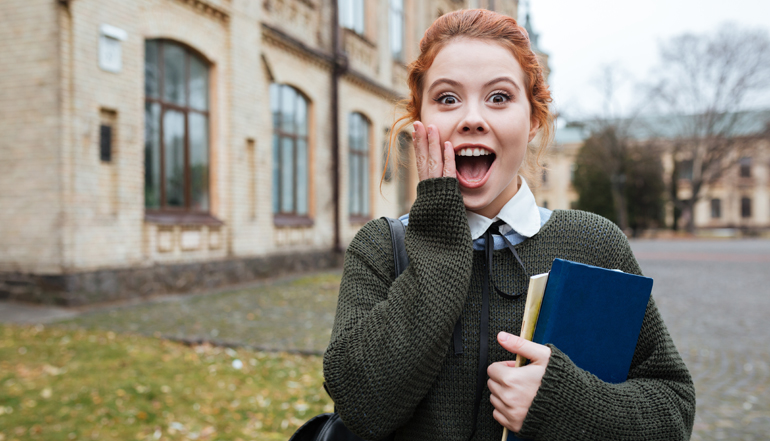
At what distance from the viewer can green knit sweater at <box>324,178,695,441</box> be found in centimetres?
115

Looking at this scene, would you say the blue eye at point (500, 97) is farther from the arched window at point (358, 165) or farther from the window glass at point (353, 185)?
the window glass at point (353, 185)

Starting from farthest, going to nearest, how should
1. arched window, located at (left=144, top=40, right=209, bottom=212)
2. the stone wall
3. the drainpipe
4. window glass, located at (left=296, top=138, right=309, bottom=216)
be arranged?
the drainpipe → window glass, located at (left=296, top=138, right=309, bottom=216) → arched window, located at (left=144, top=40, right=209, bottom=212) → the stone wall

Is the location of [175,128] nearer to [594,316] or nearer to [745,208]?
[594,316]

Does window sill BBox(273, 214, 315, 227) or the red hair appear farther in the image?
window sill BBox(273, 214, 315, 227)

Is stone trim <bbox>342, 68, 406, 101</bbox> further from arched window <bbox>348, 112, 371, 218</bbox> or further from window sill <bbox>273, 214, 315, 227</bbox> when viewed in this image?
window sill <bbox>273, 214, 315, 227</bbox>

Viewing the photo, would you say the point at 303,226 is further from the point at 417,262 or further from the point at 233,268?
the point at 417,262

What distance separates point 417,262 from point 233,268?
9.53 metres

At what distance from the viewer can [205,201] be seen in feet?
32.9

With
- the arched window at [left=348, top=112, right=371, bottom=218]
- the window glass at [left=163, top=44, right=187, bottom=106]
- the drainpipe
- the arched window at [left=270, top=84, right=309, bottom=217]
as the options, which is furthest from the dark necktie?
the arched window at [left=348, top=112, right=371, bottom=218]

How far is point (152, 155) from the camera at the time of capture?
8867 mm

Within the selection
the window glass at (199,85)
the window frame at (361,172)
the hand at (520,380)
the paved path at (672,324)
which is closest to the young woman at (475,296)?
the hand at (520,380)

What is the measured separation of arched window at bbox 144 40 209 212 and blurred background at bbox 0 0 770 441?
33mm

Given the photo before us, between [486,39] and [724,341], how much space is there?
684 centimetres

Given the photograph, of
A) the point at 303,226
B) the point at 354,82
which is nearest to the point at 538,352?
the point at 303,226
